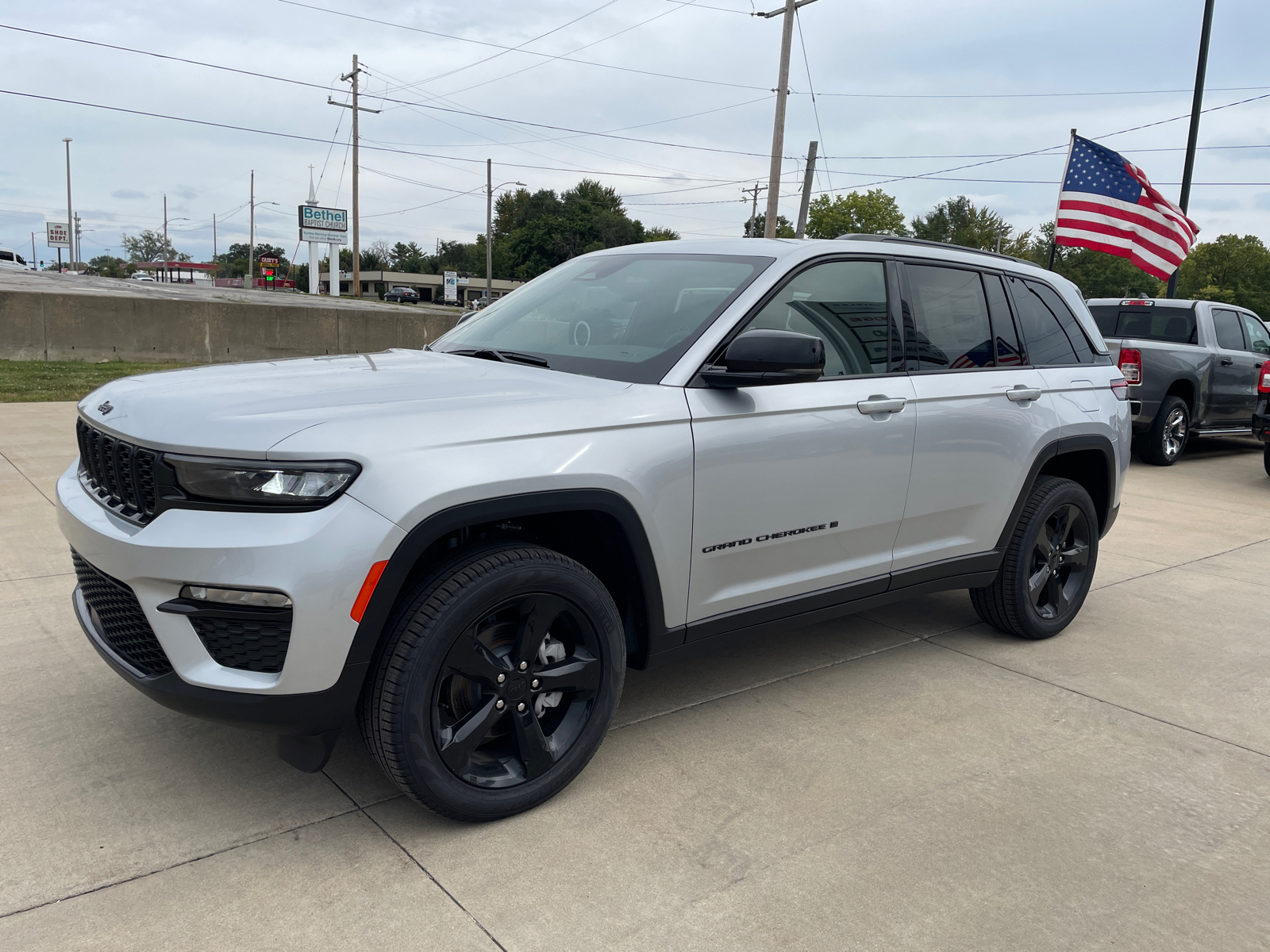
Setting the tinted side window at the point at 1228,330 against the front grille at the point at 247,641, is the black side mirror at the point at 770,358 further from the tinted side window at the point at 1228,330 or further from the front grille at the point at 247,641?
the tinted side window at the point at 1228,330

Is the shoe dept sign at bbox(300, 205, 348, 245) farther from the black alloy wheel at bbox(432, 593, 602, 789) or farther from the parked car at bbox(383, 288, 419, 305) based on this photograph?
the black alloy wheel at bbox(432, 593, 602, 789)

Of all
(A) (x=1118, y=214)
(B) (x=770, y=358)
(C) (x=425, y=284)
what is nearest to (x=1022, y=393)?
(B) (x=770, y=358)

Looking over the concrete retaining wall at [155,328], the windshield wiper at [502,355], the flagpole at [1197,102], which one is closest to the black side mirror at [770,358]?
the windshield wiper at [502,355]

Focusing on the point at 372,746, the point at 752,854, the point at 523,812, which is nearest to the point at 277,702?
the point at 372,746

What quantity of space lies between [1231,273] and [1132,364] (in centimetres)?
8457

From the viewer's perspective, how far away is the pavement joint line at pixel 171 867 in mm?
2316

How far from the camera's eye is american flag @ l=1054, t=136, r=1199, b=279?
13.0m

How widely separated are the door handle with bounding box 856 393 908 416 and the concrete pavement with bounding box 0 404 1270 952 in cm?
115

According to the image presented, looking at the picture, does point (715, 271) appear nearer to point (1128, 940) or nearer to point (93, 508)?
point (93, 508)

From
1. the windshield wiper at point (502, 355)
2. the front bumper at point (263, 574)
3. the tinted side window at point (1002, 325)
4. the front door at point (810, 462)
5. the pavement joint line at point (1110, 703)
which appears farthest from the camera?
the tinted side window at point (1002, 325)

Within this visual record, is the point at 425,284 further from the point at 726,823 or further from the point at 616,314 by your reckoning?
the point at 726,823

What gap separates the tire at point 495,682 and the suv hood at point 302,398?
42 cm

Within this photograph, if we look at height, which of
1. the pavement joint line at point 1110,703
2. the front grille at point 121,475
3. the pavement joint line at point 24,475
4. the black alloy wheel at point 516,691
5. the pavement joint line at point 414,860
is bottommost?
the pavement joint line at point 1110,703

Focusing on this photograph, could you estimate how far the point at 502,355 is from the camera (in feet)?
11.4
